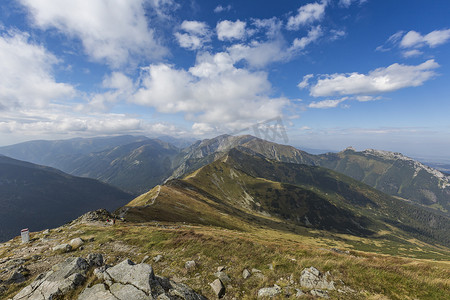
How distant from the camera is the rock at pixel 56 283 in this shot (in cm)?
1045

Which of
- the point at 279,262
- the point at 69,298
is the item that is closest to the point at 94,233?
the point at 69,298

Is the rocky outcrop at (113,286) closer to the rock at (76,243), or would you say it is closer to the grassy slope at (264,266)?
the grassy slope at (264,266)

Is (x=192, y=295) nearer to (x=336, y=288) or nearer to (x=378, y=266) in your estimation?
(x=336, y=288)

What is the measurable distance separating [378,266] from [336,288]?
5.28m

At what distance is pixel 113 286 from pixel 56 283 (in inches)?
161

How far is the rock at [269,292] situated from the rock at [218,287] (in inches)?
105

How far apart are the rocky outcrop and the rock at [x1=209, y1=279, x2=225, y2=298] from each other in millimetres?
2059

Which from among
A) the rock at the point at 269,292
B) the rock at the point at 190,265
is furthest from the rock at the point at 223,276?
the rock at the point at 269,292

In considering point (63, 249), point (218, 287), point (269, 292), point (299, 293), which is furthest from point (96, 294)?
point (63, 249)

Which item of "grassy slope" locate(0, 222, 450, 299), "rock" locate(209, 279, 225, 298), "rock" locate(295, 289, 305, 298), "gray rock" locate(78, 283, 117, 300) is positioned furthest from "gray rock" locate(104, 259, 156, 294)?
"rock" locate(295, 289, 305, 298)

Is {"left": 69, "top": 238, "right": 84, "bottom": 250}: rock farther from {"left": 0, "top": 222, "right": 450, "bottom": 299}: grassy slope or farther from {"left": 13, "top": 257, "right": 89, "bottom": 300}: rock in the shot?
{"left": 13, "top": 257, "right": 89, "bottom": 300}: rock

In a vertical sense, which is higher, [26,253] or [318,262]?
[318,262]

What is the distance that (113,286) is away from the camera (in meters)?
10.4

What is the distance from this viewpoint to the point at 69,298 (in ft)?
33.2
